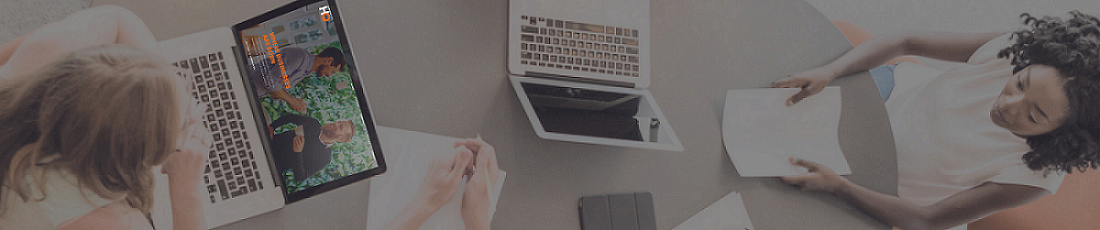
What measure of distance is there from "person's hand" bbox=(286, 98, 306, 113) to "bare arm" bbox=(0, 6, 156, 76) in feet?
0.70

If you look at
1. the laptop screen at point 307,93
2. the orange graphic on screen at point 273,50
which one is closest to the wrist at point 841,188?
the laptop screen at point 307,93

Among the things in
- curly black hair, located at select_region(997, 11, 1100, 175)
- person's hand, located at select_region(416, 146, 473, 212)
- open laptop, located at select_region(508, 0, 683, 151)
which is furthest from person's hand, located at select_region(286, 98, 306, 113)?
curly black hair, located at select_region(997, 11, 1100, 175)

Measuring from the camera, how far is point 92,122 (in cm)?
58

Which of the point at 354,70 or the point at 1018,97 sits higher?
the point at 354,70

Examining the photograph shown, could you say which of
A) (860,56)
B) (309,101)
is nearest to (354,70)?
(309,101)

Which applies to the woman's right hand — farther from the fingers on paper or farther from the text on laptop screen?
the fingers on paper

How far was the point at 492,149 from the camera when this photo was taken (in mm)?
795

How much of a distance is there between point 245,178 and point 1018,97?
1462mm

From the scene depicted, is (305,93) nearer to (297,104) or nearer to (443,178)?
(297,104)

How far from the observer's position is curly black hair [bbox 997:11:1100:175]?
829 millimetres

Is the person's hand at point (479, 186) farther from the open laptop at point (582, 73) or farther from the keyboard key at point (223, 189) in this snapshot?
the keyboard key at point (223, 189)

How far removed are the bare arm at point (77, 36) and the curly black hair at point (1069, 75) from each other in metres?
1.60

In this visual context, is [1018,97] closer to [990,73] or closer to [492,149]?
[990,73]

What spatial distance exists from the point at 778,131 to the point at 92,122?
117 centimetres
